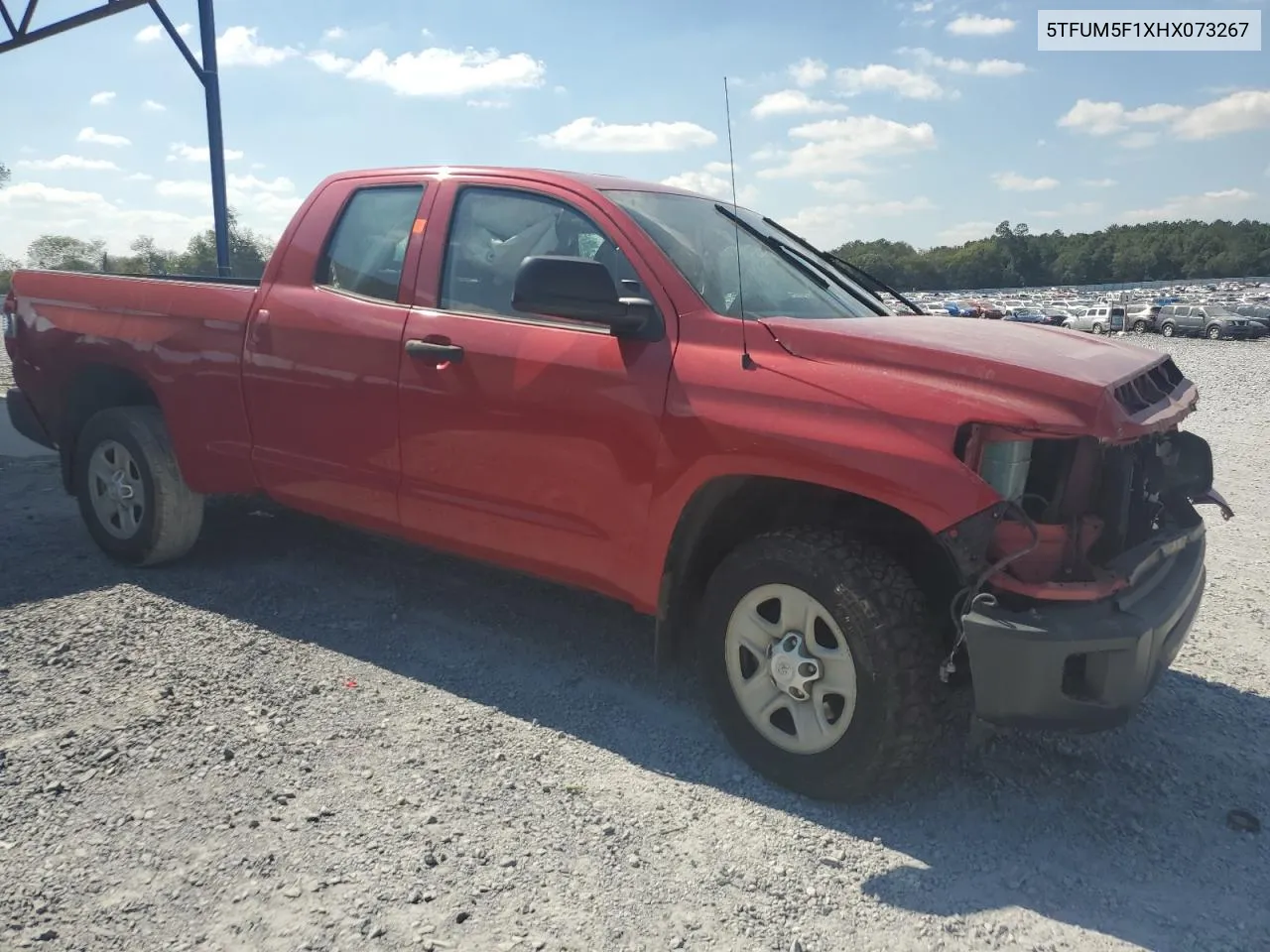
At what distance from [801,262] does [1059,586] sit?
1.78 meters

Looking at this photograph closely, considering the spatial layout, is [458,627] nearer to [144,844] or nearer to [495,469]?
[495,469]

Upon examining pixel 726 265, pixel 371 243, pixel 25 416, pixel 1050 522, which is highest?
pixel 371 243

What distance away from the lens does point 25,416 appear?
502 cm

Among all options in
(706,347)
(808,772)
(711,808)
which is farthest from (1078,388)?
(711,808)

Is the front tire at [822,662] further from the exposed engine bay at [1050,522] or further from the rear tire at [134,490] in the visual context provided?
the rear tire at [134,490]

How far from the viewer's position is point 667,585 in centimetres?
309

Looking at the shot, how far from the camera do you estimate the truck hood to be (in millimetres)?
2504

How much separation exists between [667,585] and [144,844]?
164 centimetres

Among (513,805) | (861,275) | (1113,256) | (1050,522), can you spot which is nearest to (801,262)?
(861,275)

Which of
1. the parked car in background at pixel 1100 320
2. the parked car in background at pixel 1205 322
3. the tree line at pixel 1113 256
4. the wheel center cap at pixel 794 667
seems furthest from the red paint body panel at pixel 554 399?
the tree line at pixel 1113 256

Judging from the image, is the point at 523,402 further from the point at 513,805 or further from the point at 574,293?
Result: the point at 513,805

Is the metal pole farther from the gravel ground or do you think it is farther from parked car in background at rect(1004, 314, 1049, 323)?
parked car in background at rect(1004, 314, 1049, 323)

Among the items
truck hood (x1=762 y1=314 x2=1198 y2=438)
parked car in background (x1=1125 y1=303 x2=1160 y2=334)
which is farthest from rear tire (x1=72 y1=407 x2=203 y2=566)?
parked car in background (x1=1125 y1=303 x2=1160 y2=334)

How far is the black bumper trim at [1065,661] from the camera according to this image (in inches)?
95.9
